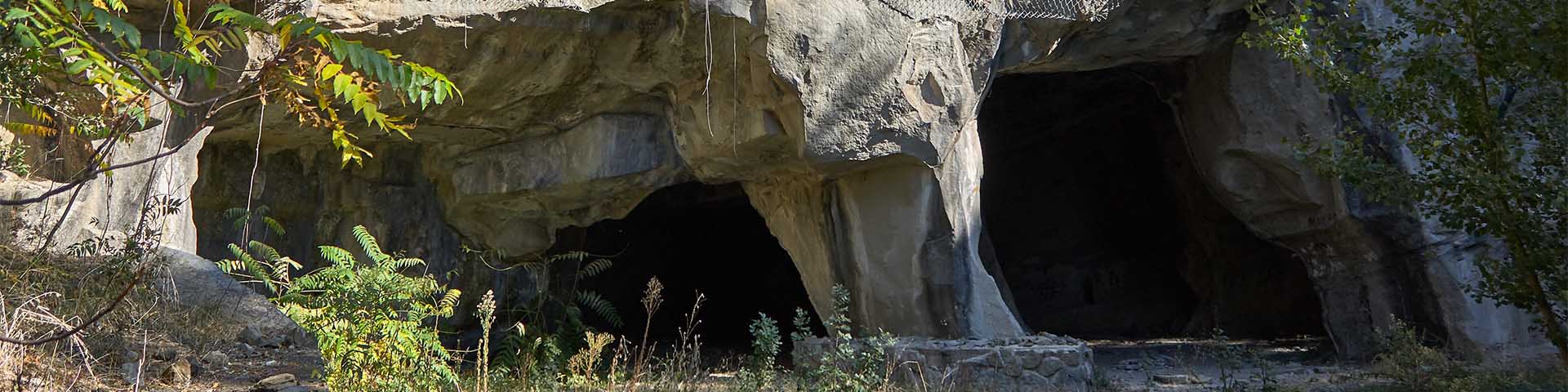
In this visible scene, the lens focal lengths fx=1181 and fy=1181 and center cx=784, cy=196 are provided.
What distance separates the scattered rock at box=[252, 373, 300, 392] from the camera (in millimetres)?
5051

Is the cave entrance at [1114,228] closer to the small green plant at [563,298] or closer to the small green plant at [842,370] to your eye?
the small green plant at [563,298]

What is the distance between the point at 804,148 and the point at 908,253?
1162 mm

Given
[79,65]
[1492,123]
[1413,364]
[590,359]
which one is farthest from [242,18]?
[1413,364]

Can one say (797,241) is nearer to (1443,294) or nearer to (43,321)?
(1443,294)

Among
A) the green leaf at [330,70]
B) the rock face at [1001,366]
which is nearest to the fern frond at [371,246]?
the green leaf at [330,70]

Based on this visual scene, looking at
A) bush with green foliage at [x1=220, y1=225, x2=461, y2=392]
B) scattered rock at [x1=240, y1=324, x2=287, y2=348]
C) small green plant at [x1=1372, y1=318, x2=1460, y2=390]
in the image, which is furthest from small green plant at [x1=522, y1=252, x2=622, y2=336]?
small green plant at [x1=1372, y1=318, x2=1460, y2=390]

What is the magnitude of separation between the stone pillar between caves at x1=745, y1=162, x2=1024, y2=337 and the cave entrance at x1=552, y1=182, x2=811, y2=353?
3.76m

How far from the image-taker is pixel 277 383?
5133 mm

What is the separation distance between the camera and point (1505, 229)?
211 inches

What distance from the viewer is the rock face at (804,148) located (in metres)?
7.44

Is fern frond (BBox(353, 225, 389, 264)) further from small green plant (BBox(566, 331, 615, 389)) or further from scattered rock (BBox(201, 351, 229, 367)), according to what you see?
small green plant (BBox(566, 331, 615, 389))

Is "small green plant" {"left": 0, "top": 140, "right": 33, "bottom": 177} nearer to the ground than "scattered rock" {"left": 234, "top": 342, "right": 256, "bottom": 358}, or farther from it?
farther from it

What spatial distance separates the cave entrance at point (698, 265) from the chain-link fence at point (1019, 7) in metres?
4.79

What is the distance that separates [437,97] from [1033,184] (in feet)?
42.8
